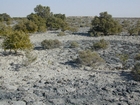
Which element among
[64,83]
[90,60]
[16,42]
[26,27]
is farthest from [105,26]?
[64,83]

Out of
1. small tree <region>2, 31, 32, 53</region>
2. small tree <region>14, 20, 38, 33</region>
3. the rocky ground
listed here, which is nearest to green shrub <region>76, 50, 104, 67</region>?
the rocky ground

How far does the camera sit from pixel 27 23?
30.8 m

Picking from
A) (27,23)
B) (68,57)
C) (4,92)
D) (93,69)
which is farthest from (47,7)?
(4,92)

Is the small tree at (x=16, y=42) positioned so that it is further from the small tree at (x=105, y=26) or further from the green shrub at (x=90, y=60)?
the small tree at (x=105, y=26)

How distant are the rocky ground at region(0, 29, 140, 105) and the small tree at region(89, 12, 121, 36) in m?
13.8

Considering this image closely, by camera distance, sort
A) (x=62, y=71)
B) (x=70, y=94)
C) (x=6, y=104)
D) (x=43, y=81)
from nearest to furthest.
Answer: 1. (x=6, y=104)
2. (x=70, y=94)
3. (x=43, y=81)
4. (x=62, y=71)

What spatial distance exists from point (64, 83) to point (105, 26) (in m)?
20.8

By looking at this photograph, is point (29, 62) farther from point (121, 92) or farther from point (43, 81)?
point (121, 92)

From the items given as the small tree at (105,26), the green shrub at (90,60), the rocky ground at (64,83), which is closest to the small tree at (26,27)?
the small tree at (105,26)

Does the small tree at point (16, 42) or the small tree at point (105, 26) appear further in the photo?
the small tree at point (105, 26)

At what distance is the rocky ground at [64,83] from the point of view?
357 inches

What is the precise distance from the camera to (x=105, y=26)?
101 ft

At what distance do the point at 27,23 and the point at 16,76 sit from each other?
19.4 m

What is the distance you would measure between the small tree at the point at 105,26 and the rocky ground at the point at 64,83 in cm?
1383
